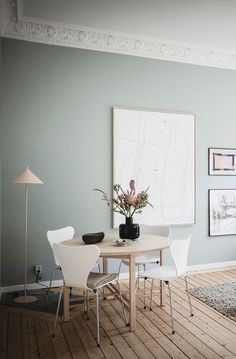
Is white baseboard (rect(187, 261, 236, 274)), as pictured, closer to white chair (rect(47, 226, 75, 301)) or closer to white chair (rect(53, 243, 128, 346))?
white chair (rect(47, 226, 75, 301))

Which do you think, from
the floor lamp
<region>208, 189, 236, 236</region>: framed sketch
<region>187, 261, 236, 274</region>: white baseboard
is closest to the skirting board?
<region>187, 261, 236, 274</region>: white baseboard

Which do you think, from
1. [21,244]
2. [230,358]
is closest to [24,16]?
[21,244]

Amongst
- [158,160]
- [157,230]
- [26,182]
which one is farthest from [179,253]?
[158,160]

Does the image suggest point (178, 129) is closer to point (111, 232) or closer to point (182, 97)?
point (182, 97)

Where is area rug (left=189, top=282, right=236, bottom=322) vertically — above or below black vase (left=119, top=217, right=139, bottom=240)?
below

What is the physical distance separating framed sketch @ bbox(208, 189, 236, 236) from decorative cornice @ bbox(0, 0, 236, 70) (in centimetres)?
202

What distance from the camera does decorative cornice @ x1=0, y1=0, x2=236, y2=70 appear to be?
3.92m

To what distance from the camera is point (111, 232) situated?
14.5 ft

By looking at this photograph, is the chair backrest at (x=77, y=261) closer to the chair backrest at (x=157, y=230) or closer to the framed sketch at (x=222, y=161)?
the chair backrest at (x=157, y=230)

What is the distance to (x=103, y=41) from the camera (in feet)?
14.3

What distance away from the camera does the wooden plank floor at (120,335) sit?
2.54 m

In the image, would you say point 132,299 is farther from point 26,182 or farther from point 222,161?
point 222,161

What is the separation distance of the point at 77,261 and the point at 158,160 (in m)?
2.37

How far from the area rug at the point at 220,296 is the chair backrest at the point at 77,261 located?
1596 millimetres
